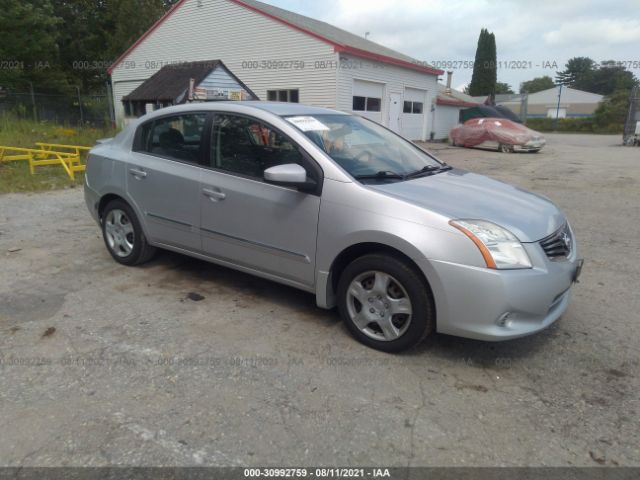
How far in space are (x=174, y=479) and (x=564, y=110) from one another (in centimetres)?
8767

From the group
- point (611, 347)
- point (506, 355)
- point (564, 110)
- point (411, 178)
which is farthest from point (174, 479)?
point (564, 110)

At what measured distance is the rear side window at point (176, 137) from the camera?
13.8 feet

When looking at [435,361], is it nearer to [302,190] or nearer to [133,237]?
[302,190]

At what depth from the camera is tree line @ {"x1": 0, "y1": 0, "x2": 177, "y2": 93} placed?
2377cm

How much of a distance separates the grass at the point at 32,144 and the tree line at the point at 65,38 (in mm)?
6857

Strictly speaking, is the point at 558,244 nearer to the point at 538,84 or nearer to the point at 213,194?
the point at 213,194

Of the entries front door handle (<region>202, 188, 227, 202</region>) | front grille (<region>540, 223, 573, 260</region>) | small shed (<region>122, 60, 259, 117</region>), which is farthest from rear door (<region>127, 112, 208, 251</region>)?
small shed (<region>122, 60, 259, 117</region>)

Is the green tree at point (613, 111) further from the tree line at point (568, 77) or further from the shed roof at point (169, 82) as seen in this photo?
the shed roof at point (169, 82)

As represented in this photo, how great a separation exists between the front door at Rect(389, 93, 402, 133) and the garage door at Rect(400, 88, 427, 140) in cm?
53

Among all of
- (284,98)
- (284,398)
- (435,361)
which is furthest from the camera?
(284,98)

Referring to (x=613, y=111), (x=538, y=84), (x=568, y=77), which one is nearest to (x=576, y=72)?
(x=568, y=77)

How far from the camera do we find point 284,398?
2818 mm

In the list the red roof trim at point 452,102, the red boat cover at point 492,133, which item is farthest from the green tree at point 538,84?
the red boat cover at point 492,133

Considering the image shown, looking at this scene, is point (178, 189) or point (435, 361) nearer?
point (435, 361)
